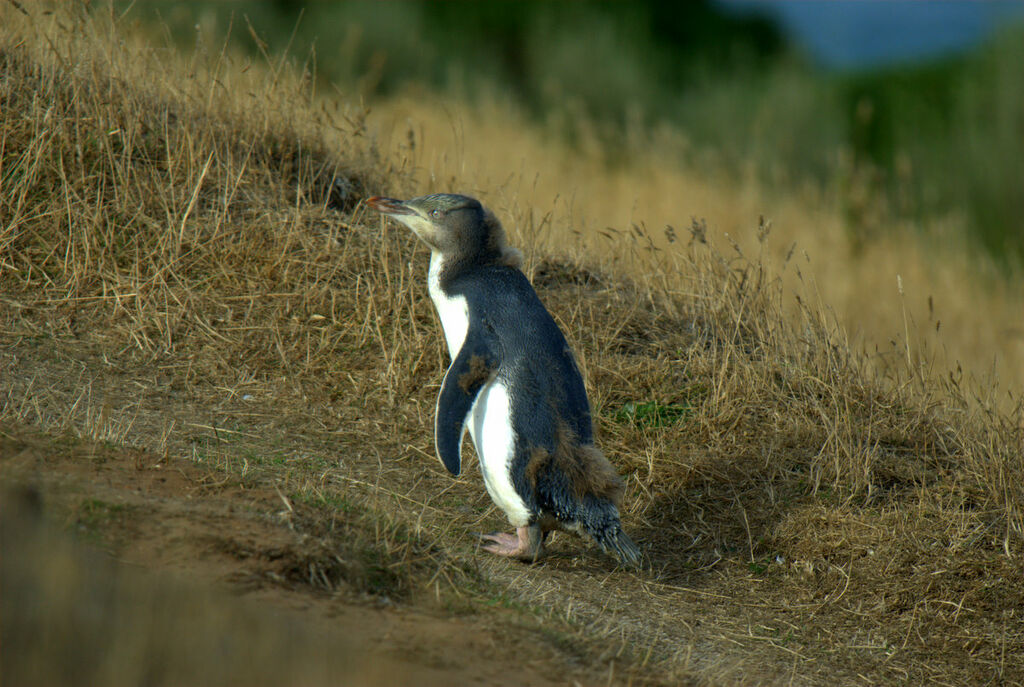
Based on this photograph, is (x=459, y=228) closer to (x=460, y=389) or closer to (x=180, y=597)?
(x=460, y=389)

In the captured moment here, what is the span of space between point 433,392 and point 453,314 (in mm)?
1024

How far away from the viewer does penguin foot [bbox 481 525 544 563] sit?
388 cm

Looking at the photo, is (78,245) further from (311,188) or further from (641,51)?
(641,51)

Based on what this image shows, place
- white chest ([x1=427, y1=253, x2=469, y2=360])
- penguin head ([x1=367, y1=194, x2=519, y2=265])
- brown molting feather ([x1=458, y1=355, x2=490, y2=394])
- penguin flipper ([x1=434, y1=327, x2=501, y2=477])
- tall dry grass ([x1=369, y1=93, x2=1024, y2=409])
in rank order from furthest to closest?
tall dry grass ([x1=369, y1=93, x2=1024, y2=409]) → penguin head ([x1=367, y1=194, x2=519, y2=265]) → white chest ([x1=427, y1=253, x2=469, y2=360]) → brown molting feather ([x1=458, y1=355, x2=490, y2=394]) → penguin flipper ([x1=434, y1=327, x2=501, y2=477])

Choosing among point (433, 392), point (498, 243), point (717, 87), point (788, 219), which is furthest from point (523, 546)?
point (717, 87)

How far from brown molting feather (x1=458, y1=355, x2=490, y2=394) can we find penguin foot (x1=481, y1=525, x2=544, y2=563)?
1.87 feet

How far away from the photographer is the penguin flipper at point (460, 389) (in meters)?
3.74

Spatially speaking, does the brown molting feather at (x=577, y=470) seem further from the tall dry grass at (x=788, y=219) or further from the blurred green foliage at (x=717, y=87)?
the blurred green foliage at (x=717, y=87)

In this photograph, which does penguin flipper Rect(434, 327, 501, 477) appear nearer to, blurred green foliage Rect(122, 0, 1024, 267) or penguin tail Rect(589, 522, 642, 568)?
penguin tail Rect(589, 522, 642, 568)

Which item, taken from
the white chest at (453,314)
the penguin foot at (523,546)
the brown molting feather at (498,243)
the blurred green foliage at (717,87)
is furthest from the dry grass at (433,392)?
the blurred green foliage at (717,87)

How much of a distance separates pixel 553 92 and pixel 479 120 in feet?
12.3

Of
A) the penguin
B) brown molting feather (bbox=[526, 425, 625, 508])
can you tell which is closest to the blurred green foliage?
the penguin

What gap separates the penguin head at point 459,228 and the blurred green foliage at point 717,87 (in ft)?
27.7

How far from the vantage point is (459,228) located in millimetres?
4227
